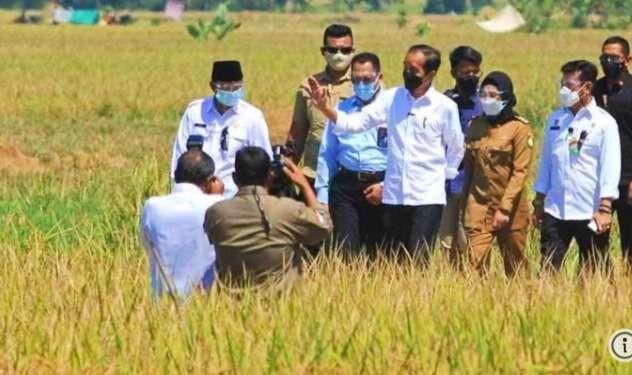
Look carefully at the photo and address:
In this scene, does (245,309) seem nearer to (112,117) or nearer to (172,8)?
(112,117)

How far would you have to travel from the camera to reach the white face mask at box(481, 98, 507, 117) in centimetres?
973

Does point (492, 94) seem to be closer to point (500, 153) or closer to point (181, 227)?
point (500, 153)

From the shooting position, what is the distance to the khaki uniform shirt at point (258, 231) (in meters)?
8.05

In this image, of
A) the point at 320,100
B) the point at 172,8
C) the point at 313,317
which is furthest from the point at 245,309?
the point at 172,8

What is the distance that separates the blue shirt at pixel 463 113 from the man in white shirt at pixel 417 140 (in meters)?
0.35

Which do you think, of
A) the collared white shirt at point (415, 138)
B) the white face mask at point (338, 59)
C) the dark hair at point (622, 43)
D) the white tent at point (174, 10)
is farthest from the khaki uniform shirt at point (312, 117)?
the white tent at point (174, 10)

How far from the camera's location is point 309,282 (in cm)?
843

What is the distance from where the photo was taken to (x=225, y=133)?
988 cm

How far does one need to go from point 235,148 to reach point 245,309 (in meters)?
2.20

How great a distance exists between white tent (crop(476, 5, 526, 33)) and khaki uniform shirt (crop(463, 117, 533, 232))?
270 feet

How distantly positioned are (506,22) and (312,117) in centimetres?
8856

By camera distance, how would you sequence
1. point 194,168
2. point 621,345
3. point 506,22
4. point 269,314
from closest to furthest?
point 621,345 → point 269,314 → point 194,168 → point 506,22

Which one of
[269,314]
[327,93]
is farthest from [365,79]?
[269,314]

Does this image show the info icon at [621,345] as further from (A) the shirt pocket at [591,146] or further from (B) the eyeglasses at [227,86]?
(B) the eyeglasses at [227,86]
